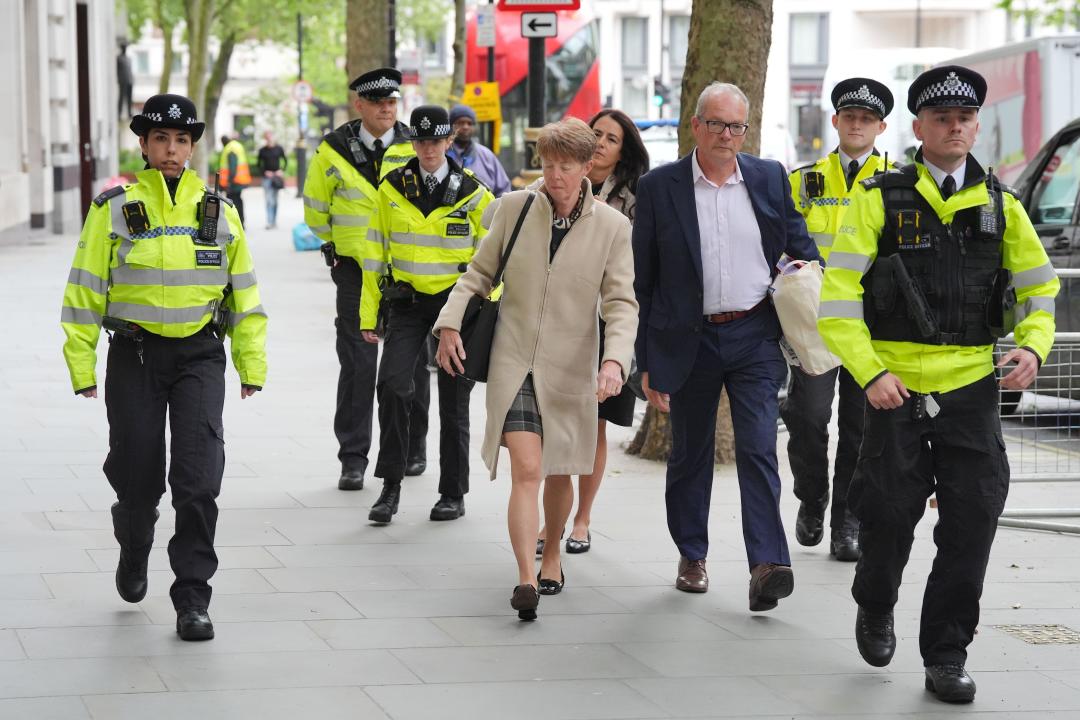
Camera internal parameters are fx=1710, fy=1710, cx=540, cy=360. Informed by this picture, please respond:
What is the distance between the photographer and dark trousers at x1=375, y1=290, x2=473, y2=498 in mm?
8086

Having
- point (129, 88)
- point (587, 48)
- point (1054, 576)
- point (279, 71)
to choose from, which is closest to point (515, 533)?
point (1054, 576)

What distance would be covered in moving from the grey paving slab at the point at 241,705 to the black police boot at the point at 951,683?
1.72 m

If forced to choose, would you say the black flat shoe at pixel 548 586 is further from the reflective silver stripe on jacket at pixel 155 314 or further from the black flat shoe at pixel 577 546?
the reflective silver stripe on jacket at pixel 155 314

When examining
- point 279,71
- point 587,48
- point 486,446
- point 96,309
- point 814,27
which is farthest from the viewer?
point 279,71

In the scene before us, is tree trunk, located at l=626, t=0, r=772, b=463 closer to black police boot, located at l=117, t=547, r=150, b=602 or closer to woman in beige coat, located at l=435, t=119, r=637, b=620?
woman in beige coat, located at l=435, t=119, r=637, b=620

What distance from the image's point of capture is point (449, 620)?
20.7 ft

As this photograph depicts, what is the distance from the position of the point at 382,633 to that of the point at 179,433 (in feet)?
3.30

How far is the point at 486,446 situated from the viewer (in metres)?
6.49

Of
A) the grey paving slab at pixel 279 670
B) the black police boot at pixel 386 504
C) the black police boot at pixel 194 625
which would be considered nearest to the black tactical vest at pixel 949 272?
the grey paving slab at pixel 279 670

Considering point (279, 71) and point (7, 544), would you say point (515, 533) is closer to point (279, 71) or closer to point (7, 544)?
point (7, 544)

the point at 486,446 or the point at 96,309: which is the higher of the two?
the point at 96,309

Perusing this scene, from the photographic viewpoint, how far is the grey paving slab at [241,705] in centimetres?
507

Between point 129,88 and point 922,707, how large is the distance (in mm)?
46634

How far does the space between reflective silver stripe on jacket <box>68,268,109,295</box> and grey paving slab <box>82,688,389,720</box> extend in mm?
1480
